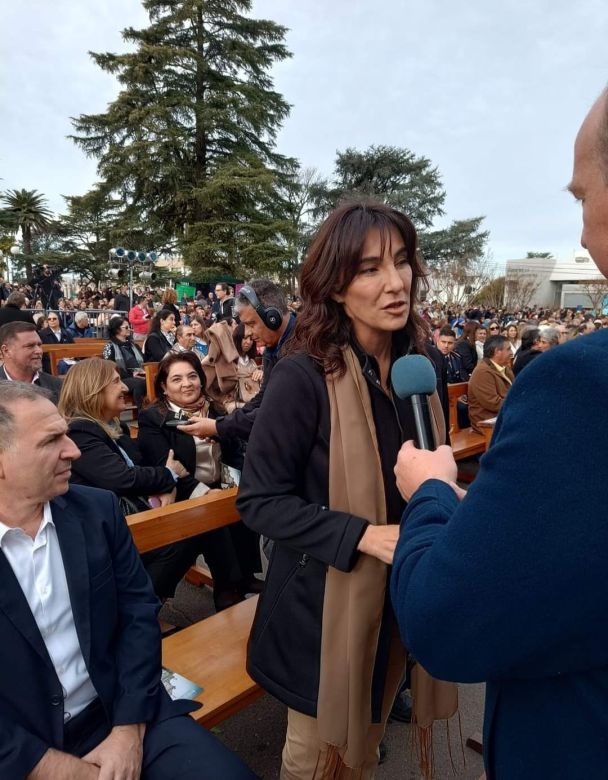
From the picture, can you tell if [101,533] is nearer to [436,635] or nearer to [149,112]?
[436,635]

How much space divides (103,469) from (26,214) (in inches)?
2131

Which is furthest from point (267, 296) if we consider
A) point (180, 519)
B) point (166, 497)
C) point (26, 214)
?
point (26, 214)

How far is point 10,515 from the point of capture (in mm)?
1929

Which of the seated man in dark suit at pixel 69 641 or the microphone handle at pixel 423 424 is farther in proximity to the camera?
the seated man in dark suit at pixel 69 641

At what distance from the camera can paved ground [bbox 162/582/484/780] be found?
Result: 2557 millimetres

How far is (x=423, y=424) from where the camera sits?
4.53ft

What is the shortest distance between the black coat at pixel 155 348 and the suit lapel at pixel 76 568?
7166 mm

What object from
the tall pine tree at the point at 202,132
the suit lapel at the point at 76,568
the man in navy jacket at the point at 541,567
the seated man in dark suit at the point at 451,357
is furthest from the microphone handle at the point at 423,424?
the tall pine tree at the point at 202,132

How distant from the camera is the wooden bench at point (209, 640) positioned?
224cm

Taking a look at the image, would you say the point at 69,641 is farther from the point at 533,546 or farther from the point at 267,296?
the point at 267,296

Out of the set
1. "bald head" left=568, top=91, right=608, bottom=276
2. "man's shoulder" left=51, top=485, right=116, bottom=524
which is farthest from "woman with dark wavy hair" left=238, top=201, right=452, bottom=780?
"bald head" left=568, top=91, right=608, bottom=276

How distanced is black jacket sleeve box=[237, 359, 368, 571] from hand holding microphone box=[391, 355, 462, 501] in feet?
0.94

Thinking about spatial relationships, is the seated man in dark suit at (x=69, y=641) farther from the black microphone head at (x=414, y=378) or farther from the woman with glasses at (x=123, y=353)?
the woman with glasses at (x=123, y=353)

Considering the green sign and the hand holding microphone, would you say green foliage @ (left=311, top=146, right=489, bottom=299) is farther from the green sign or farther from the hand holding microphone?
the hand holding microphone
